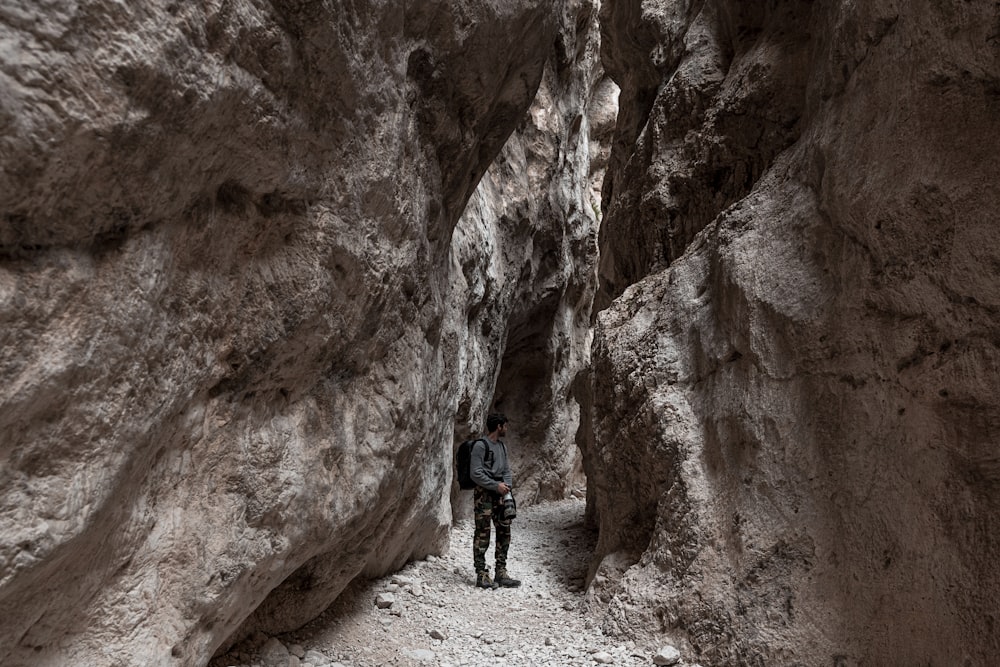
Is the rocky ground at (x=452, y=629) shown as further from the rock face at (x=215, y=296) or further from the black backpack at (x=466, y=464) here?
the black backpack at (x=466, y=464)

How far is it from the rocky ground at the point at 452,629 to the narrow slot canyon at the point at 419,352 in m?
0.04

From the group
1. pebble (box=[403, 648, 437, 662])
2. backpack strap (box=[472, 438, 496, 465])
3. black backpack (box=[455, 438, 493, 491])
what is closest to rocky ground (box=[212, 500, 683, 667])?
pebble (box=[403, 648, 437, 662])

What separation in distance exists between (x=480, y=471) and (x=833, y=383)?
10.0ft

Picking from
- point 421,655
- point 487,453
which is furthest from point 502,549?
point 421,655

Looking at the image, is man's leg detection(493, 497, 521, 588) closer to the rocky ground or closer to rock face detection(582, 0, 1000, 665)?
the rocky ground

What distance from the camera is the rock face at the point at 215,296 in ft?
7.49

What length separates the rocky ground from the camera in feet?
14.7

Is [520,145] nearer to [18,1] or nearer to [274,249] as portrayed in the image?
[274,249]

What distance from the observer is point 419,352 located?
5344 millimetres

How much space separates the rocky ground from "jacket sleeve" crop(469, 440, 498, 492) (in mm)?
883

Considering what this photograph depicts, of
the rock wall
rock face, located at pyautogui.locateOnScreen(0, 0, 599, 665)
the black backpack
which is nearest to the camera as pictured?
rock face, located at pyautogui.locateOnScreen(0, 0, 599, 665)

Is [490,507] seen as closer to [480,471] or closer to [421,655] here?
[480,471]

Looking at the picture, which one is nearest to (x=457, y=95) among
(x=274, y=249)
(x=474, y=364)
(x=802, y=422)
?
(x=274, y=249)

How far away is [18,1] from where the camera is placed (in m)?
2.02
